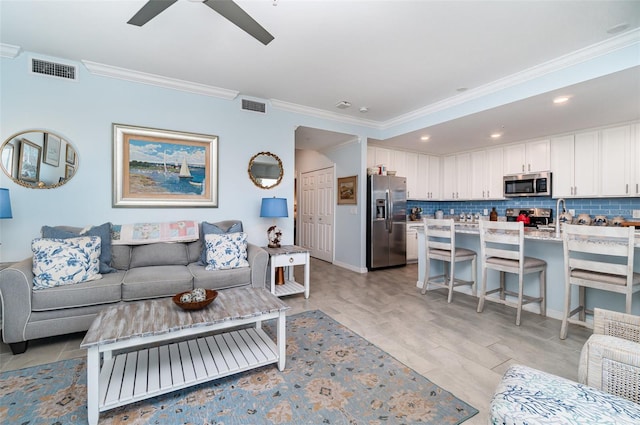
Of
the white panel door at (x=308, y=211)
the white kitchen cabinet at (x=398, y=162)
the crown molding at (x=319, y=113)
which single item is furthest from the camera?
the white panel door at (x=308, y=211)

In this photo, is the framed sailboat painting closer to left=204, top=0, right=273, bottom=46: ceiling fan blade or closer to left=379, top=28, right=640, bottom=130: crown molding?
left=204, top=0, right=273, bottom=46: ceiling fan blade

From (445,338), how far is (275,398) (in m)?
1.62

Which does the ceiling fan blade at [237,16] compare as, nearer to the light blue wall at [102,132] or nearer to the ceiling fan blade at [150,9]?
the ceiling fan blade at [150,9]

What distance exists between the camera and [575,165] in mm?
4527

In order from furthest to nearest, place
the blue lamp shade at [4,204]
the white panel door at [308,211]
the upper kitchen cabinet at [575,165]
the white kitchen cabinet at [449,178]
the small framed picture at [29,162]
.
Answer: the white panel door at [308,211]
the white kitchen cabinet at [449,178]
the upper kitchen cabinet at [575,165]
the small framed picture at [29,162]
the blue lamp shade at [4,204]

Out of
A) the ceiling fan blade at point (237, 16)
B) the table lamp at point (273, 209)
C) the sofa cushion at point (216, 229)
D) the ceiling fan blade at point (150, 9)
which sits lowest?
the sofa cushion at point (216, 229)

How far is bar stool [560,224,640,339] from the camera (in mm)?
2248

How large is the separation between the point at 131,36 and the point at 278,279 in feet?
10.1

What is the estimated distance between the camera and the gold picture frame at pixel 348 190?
5242 mm

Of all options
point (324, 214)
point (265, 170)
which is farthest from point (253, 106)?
point (324, 214)

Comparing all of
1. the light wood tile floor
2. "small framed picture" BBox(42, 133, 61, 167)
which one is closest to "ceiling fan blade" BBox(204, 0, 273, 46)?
"small framed picture" BBox(42, 133, 61, 167)

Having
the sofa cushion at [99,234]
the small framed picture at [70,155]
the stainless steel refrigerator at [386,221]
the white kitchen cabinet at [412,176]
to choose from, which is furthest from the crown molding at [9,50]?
the white kitchen cabinet at [412,176]

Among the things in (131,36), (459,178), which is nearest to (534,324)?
(459,178)

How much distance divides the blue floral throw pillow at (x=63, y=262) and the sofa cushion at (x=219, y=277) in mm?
832
